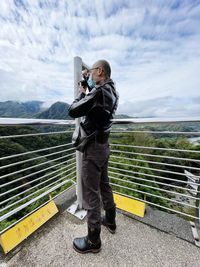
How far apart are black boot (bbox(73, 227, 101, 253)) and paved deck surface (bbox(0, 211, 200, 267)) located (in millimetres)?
38

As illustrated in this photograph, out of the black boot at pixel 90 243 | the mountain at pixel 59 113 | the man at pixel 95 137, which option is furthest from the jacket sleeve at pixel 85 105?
the black boot at pixel 90 243

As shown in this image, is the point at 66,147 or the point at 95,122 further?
the point at 66,147

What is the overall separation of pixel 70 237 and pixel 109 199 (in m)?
0.50

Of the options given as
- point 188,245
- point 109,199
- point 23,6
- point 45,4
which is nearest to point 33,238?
point 109,199

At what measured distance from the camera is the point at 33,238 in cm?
123

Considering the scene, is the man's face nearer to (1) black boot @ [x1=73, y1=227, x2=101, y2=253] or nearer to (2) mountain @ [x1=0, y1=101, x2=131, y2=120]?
(2) mountain @ [x1=0, y1=101, x2=131, y2=120]

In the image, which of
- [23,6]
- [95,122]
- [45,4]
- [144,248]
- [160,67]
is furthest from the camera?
[160,67]

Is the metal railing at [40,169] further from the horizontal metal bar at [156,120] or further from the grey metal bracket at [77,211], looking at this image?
the horizontal metal bar at [156,120]

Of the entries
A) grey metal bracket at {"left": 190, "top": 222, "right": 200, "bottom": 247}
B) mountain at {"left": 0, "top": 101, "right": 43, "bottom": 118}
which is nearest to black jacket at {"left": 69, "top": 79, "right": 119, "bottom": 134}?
grey metal bracket at {"left": 190, "top": 222, "right": 200, "bottom": 247}

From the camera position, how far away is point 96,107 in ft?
2.88

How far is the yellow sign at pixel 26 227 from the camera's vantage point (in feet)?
3.67

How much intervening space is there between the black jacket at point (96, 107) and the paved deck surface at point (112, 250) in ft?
3.30

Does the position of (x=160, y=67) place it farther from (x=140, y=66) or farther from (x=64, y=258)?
(x=64, y=258)

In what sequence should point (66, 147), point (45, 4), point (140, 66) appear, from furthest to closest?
point (140, 66)
point (45, 4)
point (66, 147)
